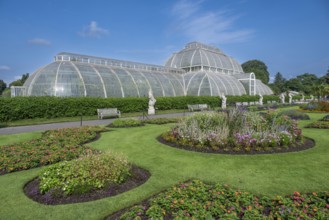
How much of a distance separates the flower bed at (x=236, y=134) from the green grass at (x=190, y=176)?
0.83 m

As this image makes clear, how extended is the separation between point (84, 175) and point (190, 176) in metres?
2.95

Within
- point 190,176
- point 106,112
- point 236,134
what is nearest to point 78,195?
point 190,176

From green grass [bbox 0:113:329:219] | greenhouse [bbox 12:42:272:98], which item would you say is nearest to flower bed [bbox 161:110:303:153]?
green grass [bbox 0:113:329:219]

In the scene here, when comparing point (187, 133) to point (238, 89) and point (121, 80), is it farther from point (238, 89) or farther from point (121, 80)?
point (238, 89)

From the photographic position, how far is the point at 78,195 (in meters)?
5.18

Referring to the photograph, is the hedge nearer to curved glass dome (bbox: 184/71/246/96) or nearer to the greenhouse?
the greenhouse

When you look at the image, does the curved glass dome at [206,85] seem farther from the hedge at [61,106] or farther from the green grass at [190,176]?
the green grass at [190,176]

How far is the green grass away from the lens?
4.63 meters

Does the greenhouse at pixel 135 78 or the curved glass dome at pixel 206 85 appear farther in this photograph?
the curved glass dome at pixel 206 85

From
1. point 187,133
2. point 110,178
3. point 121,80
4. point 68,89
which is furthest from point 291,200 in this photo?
point 121,80

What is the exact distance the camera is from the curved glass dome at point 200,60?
50.1 m

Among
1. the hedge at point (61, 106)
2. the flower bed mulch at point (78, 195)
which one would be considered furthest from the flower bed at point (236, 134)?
the hedge at point (61, 106)

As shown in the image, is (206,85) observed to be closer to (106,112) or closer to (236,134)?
(106,112)

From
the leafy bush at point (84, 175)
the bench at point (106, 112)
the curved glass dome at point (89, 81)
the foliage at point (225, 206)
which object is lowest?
the foliage at point (225, 206)
